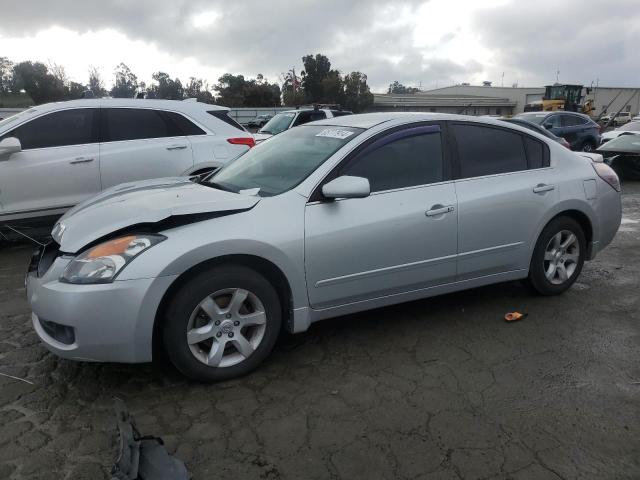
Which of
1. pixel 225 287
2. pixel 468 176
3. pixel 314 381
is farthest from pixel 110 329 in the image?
pixel 468 176

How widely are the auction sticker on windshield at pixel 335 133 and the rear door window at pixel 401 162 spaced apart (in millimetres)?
218

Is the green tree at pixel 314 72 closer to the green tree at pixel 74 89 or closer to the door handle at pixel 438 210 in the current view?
the green tree at pixel 74 89

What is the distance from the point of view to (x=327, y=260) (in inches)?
133

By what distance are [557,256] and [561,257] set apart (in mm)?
59

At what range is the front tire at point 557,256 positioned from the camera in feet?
14.4

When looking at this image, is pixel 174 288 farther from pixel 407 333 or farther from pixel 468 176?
pixel 468 176

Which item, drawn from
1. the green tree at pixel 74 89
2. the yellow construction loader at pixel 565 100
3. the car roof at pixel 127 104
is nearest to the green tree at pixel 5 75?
the green tree at pixel 74 89

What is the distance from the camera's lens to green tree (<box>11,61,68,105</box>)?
1884 inches

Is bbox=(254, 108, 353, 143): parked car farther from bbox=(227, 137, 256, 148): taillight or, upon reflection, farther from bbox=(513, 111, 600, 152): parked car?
bbox=(513, 111, 600, 152): parked car

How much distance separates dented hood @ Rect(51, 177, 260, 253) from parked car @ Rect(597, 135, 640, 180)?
475 inches

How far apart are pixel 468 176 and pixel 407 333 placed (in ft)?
4.21

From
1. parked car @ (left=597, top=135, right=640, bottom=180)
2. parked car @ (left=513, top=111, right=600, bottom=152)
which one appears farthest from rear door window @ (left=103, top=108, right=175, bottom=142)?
parked car @ (left=513, top=111, right=600, bottom=152)

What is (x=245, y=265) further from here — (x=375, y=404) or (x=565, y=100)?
(x=565, y=100)

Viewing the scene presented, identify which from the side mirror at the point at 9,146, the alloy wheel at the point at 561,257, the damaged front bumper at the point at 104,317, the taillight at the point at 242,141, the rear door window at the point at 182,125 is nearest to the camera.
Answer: the damaged front bumper at the point at 104,317
